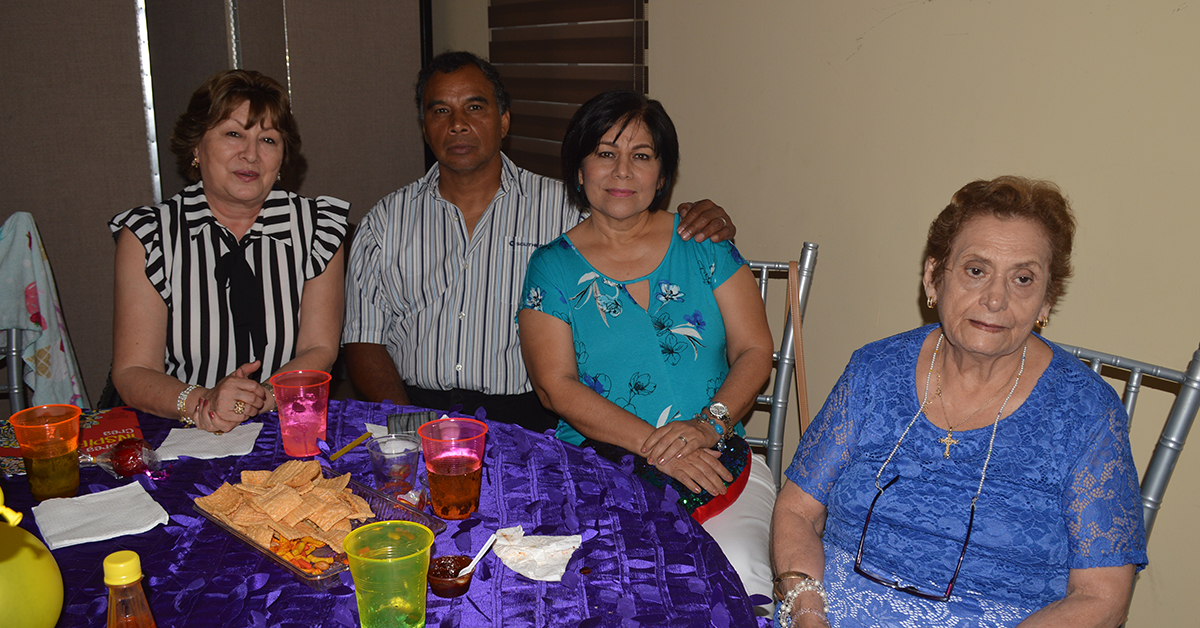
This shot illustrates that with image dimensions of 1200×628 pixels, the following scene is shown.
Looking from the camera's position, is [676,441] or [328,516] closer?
[328,516]

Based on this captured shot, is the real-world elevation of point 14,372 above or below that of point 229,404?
below

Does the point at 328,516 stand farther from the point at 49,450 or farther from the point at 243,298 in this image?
the point at 243,298

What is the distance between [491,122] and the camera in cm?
274

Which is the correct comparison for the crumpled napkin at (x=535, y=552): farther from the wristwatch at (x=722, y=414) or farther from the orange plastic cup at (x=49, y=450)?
the wristwatch at (x=722, y=414)

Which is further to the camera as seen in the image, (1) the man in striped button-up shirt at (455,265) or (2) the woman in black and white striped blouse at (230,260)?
(1) the man in striped button-up shirt at (455,265)

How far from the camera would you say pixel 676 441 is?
1.95 meters

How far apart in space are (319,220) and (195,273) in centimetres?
37

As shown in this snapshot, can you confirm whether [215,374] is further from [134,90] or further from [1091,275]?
[1091,275]

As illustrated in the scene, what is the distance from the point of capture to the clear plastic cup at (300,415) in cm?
157

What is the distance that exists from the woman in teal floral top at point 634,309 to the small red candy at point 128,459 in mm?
993

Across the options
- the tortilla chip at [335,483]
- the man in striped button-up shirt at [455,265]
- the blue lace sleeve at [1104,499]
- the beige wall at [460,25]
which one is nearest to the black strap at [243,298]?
the man in striped button-up shirt at [455,265]

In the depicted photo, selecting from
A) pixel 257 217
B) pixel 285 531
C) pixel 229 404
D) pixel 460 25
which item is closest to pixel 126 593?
pixel 285 531

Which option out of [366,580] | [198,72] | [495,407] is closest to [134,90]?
[198,72]

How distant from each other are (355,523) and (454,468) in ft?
0.57
